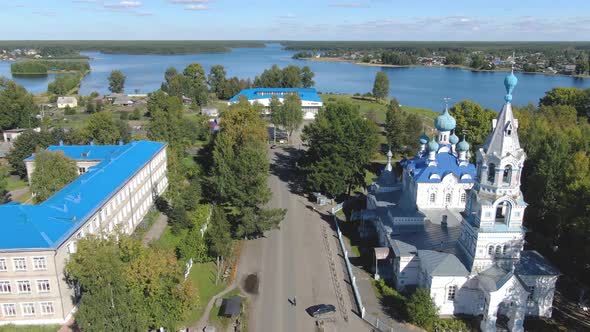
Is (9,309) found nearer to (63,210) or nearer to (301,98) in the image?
(63,210)

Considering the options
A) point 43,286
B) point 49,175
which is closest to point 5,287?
point 43,286

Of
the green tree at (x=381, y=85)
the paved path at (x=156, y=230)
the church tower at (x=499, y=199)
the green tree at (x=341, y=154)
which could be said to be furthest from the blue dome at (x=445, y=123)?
the green tree at (x=381, y=85)

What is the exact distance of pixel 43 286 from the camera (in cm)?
2152

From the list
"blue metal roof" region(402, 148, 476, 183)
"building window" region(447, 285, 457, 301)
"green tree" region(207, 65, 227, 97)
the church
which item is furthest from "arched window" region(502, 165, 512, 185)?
"green tree" region(207, 65, 227, 97)

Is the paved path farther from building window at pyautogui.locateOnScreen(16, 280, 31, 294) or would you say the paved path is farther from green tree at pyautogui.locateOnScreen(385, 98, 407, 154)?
green tree at pyautogui.locateOnScreen(385, 98, 407, 154)

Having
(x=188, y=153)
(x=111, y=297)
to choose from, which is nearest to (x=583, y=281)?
(x=111, y=297)

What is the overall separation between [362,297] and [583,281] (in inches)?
504

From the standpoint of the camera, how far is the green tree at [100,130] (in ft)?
152

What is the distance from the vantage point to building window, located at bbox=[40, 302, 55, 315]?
71.3 feet

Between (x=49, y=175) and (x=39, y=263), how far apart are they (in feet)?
38.6

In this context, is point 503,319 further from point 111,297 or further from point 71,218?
point 71,218

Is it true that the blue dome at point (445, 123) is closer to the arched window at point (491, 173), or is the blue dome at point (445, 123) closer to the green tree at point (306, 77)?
the arched window at point (491, 173)

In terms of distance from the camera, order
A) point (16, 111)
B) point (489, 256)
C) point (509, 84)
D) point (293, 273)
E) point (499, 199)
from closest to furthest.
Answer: point (509, 84) → point (499, 199) → point (489, 256) → point (293, 273) → point (16, 111)

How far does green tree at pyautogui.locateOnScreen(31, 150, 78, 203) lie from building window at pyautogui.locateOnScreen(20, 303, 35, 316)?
36.1 feet
